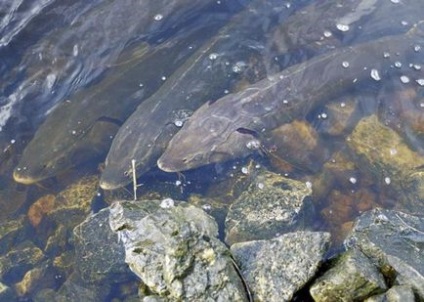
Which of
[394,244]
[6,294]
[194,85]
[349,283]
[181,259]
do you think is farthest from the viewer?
[194,85]

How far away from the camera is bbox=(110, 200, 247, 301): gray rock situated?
3.03 meters

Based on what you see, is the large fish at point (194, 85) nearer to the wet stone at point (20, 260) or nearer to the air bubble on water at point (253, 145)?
the air bubble on water at point (253, 145)

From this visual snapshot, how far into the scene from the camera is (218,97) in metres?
5.50

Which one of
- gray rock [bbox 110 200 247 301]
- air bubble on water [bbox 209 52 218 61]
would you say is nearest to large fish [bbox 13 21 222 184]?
air bubble on water [bbox 209 52 218 61]

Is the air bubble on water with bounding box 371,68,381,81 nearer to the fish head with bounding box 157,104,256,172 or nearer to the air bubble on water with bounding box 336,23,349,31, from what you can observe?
the air bubble on water with bounding box 336,23,349,31

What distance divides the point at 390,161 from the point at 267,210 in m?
1.41

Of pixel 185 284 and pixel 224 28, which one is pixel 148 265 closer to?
pixel 185 284

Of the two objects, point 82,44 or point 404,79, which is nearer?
point 404,79

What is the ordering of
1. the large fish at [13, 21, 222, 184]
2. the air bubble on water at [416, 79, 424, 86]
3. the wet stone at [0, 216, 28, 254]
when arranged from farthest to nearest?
the air bubble on water at [416, 79, 424, 86]
the large fish at [13, 21, 222, 184]
the wet stone at [0, 216, 28, 254]

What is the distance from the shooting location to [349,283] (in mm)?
2957

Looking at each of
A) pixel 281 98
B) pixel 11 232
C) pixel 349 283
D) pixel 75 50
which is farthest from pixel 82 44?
pixel 349 283

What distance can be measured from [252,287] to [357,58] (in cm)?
329

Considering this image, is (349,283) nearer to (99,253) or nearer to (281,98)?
(99,253)

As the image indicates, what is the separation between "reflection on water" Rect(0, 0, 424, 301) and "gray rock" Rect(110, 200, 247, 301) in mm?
1126
